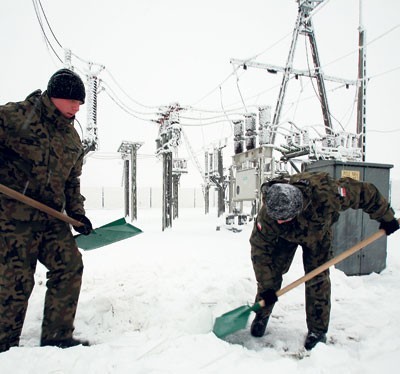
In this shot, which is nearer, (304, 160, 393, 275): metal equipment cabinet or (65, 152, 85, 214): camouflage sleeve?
(65, 152, 85, 214): camouflage sleeve

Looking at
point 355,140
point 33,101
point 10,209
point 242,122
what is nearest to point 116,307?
point 10,209

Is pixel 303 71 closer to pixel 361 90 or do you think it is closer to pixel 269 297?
pixel 361 90

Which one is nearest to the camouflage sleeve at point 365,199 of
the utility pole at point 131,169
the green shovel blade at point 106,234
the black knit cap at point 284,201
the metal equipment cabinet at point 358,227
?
the black knit cap at point 284,201

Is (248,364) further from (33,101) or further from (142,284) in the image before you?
(33,101)

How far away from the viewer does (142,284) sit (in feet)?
11.7

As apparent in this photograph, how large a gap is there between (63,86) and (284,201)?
1667 mm

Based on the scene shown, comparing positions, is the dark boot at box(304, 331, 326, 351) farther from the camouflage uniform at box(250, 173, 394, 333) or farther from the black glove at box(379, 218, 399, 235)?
the black glove at box(379, 218, 399, 235)

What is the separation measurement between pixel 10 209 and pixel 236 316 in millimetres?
1803

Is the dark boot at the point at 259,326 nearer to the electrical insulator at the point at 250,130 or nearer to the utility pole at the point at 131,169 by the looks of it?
the electrical insulator at the point at 250,130

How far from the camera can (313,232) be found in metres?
2.50

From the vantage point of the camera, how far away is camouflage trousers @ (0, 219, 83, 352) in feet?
6.73

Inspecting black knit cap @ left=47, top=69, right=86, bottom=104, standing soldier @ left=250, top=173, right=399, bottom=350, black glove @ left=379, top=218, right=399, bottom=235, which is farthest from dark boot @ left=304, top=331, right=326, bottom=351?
black knit cap @ left=47, top=69, right=86, bottom=104

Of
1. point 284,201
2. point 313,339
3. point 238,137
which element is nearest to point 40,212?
point 284,201

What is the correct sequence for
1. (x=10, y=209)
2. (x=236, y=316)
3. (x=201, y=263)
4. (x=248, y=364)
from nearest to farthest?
(x=248, y=364), (x=10, y=209), (x=236, y=316), (x=201, y=263)
